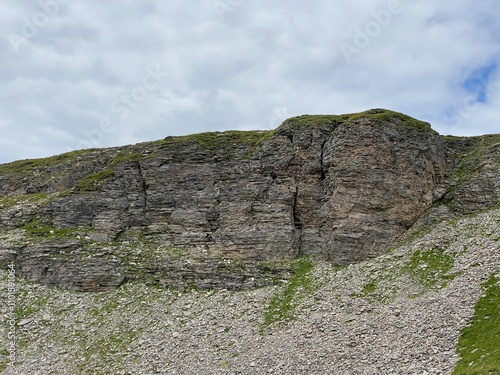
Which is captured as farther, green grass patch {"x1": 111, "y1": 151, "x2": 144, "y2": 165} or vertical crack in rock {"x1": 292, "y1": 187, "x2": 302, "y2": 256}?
green grass patch {"x1": 111, "y1": 151, "x2": 144, "y2": 165}

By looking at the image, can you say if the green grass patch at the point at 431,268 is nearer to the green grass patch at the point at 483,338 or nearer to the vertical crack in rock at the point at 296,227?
the green grass patch at the point at 483,338

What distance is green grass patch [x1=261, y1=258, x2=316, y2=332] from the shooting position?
36.9 m

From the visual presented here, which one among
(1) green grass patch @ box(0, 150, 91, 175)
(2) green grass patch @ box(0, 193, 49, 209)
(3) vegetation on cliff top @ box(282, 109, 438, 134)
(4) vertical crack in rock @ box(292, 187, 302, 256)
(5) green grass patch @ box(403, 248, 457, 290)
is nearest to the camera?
(5) green grass patch @ box(403, 248, 457, 290)

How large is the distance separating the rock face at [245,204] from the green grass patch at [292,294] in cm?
148

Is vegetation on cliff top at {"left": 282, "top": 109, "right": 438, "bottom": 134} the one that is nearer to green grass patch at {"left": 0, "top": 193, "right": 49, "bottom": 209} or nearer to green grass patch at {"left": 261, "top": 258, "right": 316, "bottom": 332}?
green grass patch at {"left": 261, "top": 258, "right": 316, "bottom": 332}

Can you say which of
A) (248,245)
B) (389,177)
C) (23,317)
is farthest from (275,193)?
(23,317)

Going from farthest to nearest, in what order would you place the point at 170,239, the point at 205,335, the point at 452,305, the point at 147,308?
1. the point at 170,239
2. the point at 147,308
3. the point at 205,335
4. the point at 452,305

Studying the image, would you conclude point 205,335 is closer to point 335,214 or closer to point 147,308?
point 147,308

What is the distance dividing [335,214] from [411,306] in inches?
594

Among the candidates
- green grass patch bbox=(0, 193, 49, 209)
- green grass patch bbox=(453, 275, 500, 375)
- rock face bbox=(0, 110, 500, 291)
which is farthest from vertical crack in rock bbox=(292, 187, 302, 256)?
green grass patch bbox=(0, 193, 49, 209)

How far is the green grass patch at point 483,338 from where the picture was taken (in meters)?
22.9

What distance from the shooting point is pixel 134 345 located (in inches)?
1421

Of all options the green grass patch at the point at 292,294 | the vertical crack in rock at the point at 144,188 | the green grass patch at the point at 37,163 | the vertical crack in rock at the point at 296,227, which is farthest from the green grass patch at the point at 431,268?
the green grass patch at the point at 37,163

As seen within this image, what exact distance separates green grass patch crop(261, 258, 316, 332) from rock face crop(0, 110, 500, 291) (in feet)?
4.86
